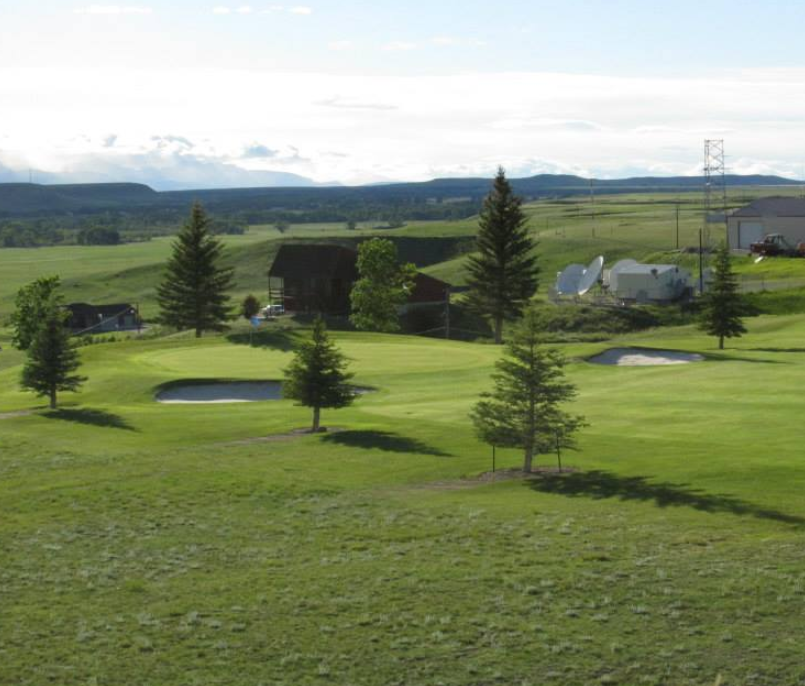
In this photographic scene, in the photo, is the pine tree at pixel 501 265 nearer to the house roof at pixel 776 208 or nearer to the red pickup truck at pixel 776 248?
the red pickup truck at pixel 776 248

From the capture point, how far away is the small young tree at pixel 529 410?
38.6 metres

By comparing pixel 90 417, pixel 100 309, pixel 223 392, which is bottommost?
pixel 90 417

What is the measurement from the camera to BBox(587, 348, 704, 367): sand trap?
222ft

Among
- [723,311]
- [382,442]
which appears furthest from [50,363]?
[723,311]

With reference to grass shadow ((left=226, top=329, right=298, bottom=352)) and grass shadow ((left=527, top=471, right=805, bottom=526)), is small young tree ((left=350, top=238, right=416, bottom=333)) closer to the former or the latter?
grass shadow ((left=226, top=329, right=298, bottom=352))

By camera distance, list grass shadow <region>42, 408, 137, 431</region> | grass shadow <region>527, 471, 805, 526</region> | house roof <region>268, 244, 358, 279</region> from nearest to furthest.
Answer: grass shadow <region>527, 471, 805, 526</region> → grass shadow <region>42, 408, 137, 431</region> → house roof <region>268, 244, 358, 279</region>

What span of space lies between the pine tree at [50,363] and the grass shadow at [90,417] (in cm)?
203

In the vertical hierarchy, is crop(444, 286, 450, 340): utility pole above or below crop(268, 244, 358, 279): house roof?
below

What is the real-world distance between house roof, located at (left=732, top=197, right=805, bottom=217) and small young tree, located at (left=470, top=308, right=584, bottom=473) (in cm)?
10174

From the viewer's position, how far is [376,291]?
99750 millimetres

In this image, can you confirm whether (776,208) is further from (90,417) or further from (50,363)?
(90,417)

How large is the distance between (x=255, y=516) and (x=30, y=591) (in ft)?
27.5

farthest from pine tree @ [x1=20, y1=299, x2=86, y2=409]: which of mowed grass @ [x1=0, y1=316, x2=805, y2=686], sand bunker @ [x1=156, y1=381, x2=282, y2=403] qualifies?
sand bunker @ [x1=156, y1=381, x2=282, y2=403]

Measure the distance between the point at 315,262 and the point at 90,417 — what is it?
60747 mm
